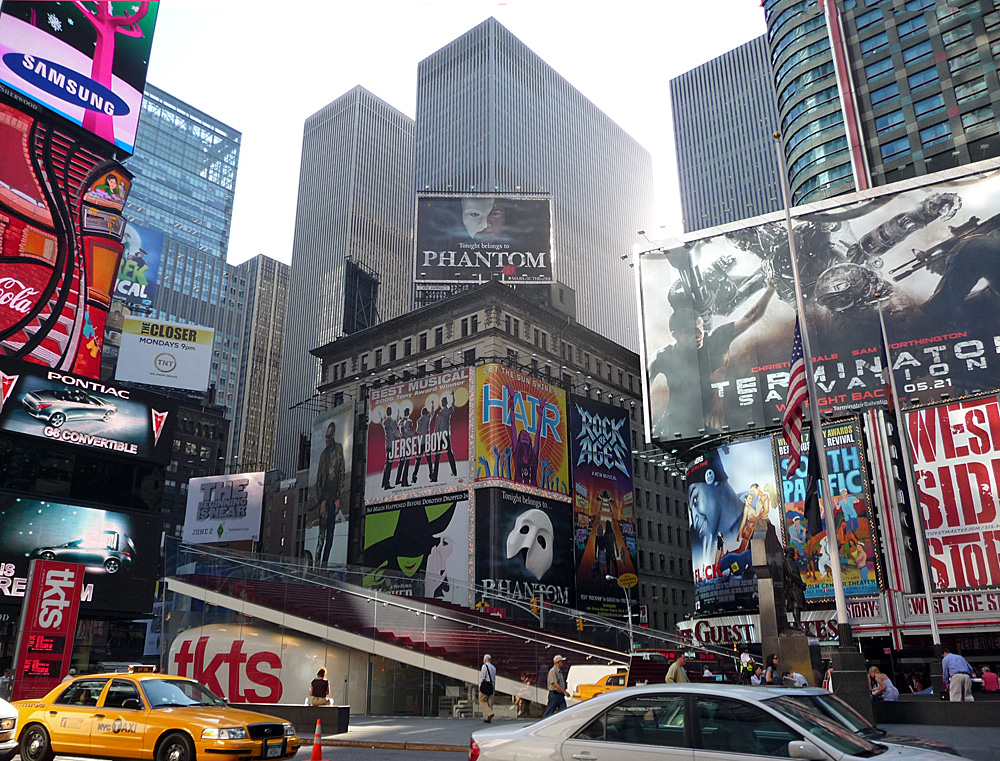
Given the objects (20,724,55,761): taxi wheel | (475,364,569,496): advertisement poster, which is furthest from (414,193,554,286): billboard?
(20,724,55,761): taxi wheel

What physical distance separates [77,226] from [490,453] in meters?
30.1

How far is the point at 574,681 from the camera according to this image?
25469 mm

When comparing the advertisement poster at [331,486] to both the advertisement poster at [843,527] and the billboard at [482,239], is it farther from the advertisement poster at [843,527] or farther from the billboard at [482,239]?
the advertisement poster at [843,527]

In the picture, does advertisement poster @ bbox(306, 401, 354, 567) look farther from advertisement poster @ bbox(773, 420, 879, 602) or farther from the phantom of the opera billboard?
advertisement poster @ bbox(773, 420, 879, 602)

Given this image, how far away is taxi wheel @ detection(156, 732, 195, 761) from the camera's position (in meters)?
12.0

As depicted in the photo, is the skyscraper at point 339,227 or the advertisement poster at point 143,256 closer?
the advertisement poster at point 143,256

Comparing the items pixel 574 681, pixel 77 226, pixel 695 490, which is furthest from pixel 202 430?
pixel 574 681

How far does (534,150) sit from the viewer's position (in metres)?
154

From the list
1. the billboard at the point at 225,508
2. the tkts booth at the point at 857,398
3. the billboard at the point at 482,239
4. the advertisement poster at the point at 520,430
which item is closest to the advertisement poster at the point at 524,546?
the advertisement poster at the point at 520,430

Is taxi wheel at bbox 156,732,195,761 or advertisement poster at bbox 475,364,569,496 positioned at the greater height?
advertisement poster at bbox 475,364,569,496

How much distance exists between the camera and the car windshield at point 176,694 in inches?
513

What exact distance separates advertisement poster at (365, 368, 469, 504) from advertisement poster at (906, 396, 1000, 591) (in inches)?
1172

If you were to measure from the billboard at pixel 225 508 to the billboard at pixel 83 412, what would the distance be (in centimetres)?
3303

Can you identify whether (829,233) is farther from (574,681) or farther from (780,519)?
(574,681)
